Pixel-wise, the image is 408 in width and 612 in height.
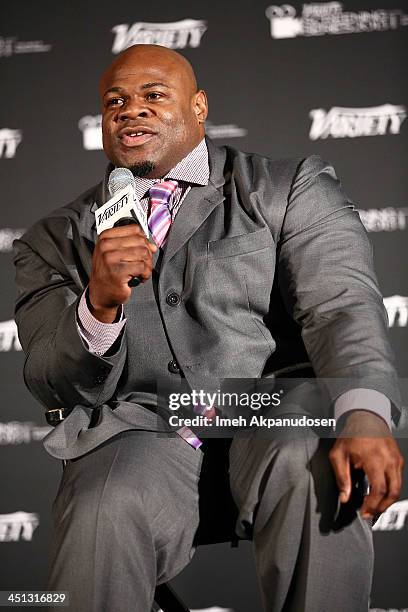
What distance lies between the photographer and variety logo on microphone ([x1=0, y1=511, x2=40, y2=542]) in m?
2.65

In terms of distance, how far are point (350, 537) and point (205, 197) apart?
28.9 inches

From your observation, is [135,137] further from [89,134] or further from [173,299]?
[89,134]

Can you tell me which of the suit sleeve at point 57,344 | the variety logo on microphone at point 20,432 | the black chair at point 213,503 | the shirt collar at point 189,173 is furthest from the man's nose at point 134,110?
the variety logo on microphone at point 20,432

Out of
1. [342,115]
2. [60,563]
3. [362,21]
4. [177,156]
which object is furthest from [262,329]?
[362,21]

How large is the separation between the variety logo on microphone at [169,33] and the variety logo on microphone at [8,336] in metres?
0.89

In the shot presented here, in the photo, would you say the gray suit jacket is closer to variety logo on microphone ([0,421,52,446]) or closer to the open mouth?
the open mouth

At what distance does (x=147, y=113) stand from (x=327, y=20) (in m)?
1.00

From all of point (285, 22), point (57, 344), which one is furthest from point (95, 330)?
point (285, 22)

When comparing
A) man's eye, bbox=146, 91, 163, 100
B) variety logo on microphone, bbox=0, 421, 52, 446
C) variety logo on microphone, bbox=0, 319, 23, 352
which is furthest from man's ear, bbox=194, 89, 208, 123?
variety logo on microphone, bbox=0, 421, 52, 446

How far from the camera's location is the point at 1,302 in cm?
268

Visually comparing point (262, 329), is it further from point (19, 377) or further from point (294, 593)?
point (19, 377)

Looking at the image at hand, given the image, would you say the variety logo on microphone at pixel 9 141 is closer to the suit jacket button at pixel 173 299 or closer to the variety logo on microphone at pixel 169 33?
the variety logo on microphone at pixel 169 33

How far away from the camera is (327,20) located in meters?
2.58

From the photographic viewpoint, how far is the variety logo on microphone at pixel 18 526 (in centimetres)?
265
